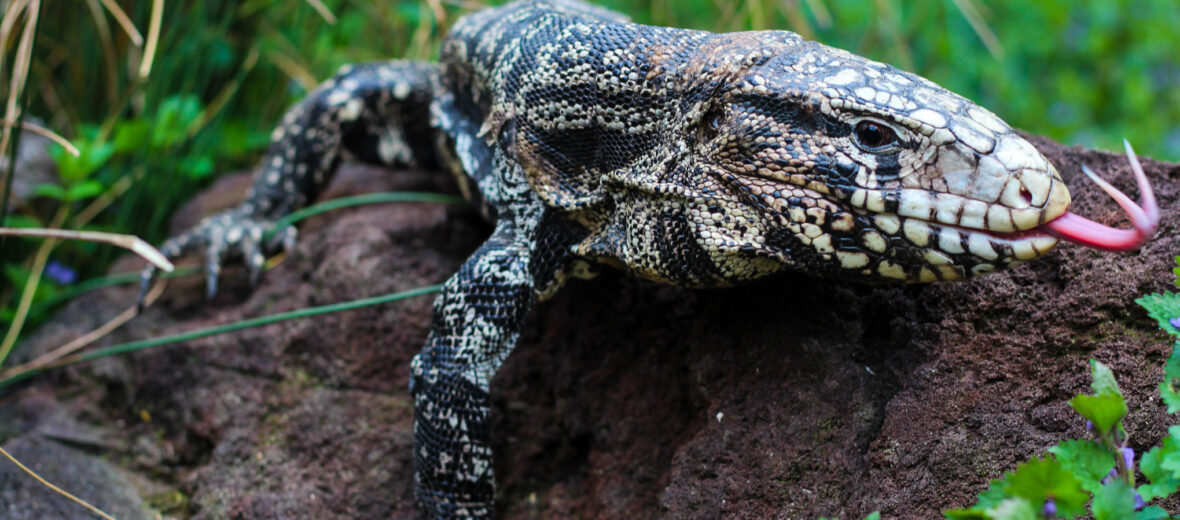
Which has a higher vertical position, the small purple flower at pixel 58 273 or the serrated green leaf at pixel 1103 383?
the serrated green leaf at pixel 1103 383

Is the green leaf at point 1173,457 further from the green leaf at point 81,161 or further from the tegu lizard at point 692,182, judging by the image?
the green leaf at point 81,161

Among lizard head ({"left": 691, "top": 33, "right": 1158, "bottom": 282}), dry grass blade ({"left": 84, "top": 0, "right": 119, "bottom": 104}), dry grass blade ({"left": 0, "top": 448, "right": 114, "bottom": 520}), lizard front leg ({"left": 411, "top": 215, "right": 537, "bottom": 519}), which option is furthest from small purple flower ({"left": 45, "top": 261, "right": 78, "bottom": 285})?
lizard head ({"left": 691, "top": 33, "right": 1158, "bottom": 282})

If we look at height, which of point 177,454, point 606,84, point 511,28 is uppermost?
point 511,28

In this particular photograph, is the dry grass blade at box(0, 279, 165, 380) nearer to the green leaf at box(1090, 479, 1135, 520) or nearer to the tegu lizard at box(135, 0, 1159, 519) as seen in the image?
the tegu lizard at box(135, 0, 1159, 519)

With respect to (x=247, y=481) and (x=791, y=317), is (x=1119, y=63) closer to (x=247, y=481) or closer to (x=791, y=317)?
(x=791, y=317)

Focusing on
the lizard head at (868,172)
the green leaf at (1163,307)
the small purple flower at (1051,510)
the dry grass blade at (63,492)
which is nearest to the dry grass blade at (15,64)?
the dry grass blade at (63,492)

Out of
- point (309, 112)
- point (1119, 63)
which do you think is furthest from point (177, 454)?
point (1119, 63)
